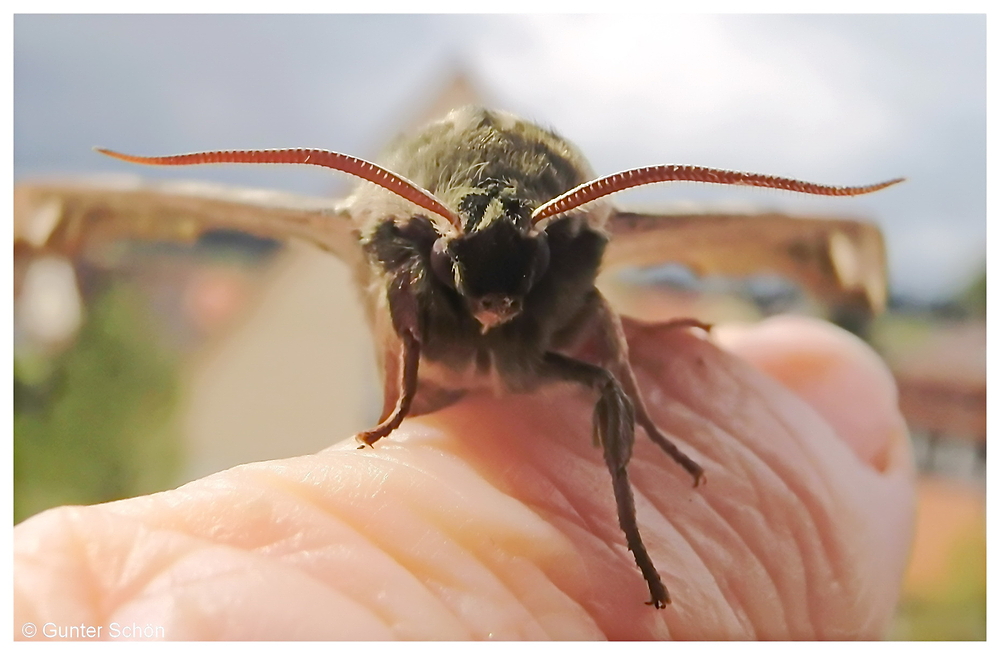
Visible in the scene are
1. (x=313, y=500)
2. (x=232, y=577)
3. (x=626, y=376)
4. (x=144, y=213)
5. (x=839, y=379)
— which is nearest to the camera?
(x=232, y=577)

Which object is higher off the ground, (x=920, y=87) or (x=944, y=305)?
(x=920, y=87)

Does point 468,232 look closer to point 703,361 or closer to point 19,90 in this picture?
point 703,361

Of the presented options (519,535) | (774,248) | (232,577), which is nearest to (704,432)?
(519,535)

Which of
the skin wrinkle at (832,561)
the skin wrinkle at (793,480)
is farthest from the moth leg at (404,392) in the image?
the skin wrinkle at (832,561)

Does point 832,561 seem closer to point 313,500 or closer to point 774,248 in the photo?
point 774,248

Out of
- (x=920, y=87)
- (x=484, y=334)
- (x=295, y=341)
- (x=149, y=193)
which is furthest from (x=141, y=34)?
(x=920, y=87)
